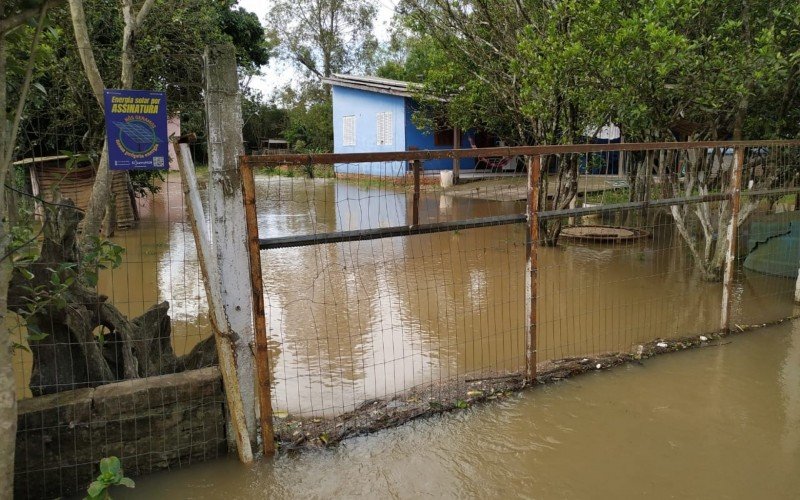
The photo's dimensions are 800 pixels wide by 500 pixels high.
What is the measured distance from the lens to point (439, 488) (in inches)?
137

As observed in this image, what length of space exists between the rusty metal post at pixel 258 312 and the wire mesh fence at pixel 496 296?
0.10 meters

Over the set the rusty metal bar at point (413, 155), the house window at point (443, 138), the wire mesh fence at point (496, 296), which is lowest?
the wire mesh fence at point (496, 296)

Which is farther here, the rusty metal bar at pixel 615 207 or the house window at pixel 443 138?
the house window at pixel 443 138

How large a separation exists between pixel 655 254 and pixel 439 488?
8.21 meters

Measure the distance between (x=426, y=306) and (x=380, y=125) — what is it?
17007mm

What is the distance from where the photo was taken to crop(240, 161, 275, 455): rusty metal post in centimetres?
358

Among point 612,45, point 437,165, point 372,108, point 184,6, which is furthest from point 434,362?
point 372,108

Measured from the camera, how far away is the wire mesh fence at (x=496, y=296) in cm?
459

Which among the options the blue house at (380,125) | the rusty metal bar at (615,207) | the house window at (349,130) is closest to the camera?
the rusty metal bar at (615,207)

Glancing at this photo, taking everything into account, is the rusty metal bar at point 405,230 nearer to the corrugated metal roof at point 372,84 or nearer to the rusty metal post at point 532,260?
the rusty metal post at point 532,260

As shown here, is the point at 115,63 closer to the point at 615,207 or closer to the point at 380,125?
the point at 615,207

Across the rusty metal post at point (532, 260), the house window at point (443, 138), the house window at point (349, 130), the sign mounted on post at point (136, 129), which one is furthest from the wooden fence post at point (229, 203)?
the house window at point (349, 130)

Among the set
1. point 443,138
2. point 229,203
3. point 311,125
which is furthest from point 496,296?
point 311,125

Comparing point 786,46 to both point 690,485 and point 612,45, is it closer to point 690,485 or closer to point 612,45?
point 612,45
